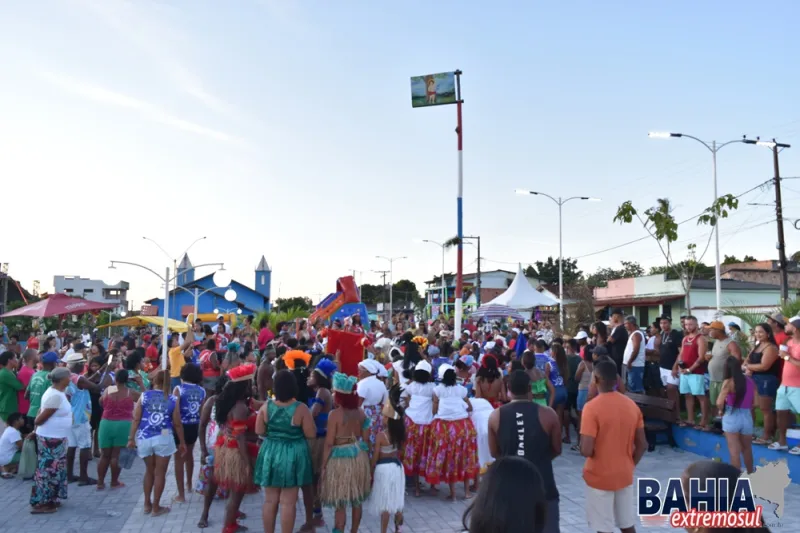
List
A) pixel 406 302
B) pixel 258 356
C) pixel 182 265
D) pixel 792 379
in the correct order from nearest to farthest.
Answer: pixel 792 379, pixel 258 356, pixel 182 265, pixel 406 302

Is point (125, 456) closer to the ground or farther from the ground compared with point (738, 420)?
closer to the ground

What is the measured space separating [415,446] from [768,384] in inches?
199

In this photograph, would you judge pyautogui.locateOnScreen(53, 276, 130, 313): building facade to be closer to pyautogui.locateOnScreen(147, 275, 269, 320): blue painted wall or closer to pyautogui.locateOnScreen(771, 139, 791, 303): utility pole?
pyautogui.locateOnScreen(147, 275, 269, 320): blue painted wall

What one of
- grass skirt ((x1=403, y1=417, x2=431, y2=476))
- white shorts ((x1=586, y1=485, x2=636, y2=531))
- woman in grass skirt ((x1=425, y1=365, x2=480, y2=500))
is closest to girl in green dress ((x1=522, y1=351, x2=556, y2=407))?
woman in grass skirt ((x1=425, y1=365, x2=480, y2=500))

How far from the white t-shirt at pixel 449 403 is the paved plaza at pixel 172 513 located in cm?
105

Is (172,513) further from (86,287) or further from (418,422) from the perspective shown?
(86,287)

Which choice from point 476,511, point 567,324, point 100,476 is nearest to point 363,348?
point 100,476

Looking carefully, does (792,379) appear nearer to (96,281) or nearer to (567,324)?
(567,324)

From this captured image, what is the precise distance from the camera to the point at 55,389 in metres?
6.91

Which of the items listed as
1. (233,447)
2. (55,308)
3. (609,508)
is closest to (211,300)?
(55,308)

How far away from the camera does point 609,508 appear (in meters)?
4.52

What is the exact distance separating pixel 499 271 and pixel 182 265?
43.6 meters

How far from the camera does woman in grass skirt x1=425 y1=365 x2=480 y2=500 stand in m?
7.20

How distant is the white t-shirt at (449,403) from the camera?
7320 mm
